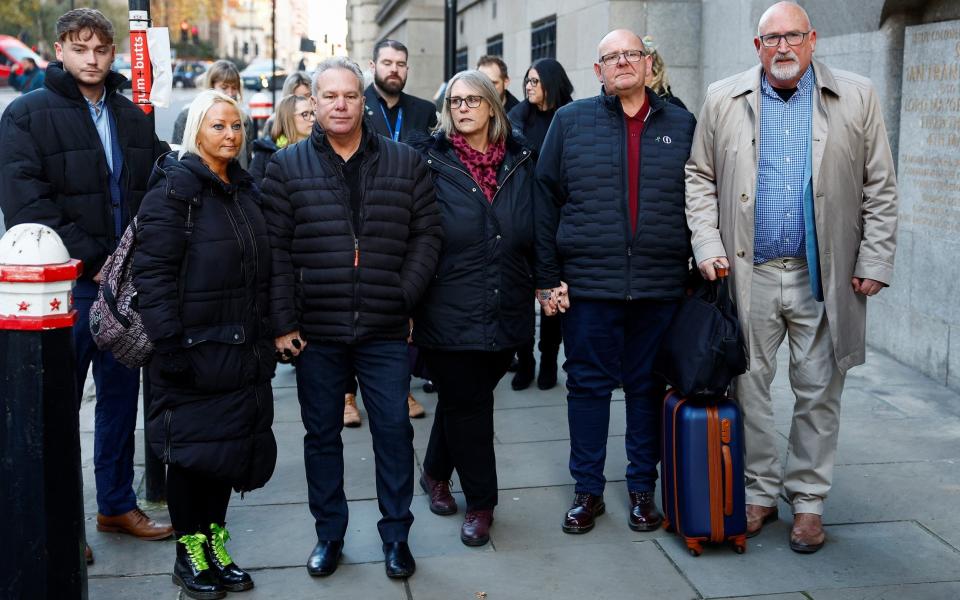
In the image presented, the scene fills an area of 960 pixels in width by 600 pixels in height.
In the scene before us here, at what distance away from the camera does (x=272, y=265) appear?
14.7 feet

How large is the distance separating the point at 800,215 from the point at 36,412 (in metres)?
3.02

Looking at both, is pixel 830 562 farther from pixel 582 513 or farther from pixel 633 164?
pixel 633 164

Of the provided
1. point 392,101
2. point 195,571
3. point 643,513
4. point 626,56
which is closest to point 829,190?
point 626,56

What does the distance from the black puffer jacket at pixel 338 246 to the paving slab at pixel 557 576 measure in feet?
3.22

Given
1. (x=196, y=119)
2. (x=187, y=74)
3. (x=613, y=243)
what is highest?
(x=187, y=74)

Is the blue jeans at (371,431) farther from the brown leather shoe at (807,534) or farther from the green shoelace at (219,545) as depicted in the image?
the brown leather shoe at (807,534)

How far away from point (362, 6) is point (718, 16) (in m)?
33.1

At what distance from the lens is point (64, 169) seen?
473 centimetres

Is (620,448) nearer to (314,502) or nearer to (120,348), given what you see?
(314,502)

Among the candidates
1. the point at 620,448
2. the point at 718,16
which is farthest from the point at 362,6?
the point at 620,448

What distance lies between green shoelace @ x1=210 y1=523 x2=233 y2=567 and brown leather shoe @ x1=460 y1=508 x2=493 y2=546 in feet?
3.25

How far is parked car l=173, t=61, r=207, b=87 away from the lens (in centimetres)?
6438

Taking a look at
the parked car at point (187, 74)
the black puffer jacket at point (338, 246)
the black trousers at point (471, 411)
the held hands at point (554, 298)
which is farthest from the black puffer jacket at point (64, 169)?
the parked car at point (187, 74)

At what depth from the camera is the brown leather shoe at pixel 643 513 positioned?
5.04 meters
